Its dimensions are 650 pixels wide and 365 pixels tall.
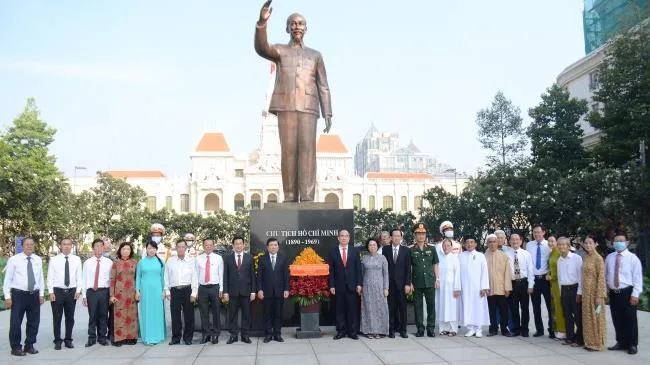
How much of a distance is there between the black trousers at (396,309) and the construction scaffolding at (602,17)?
2262 centimetres

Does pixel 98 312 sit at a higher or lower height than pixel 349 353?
higher

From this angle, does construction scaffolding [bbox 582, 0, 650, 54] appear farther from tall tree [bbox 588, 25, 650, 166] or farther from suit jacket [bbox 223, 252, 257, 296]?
suit jacket [bbox 223, 252, 257, 296]

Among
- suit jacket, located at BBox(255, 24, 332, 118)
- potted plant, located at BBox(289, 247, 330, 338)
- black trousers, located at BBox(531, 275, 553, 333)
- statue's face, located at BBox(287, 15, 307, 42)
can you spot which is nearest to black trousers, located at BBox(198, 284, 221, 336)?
potted plant, located at BBox(289, 247, 330, 338)

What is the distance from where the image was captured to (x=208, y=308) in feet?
27.8

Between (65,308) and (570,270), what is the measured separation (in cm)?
717

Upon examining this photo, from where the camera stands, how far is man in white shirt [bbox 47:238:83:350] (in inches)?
325

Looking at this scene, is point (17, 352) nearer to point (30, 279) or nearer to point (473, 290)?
point (30, 279)

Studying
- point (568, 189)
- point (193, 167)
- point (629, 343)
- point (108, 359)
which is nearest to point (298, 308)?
point (108, 359)

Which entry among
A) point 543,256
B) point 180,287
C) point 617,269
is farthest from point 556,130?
point 180,287

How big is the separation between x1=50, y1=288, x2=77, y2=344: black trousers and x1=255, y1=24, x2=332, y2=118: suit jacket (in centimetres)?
406

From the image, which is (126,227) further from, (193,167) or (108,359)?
(193,167)

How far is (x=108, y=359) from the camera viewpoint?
24.0 feet

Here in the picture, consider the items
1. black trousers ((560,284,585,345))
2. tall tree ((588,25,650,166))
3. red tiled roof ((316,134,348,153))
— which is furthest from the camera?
red tiled roof ((316,134,348,153))

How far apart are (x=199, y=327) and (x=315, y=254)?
2.32 metres
